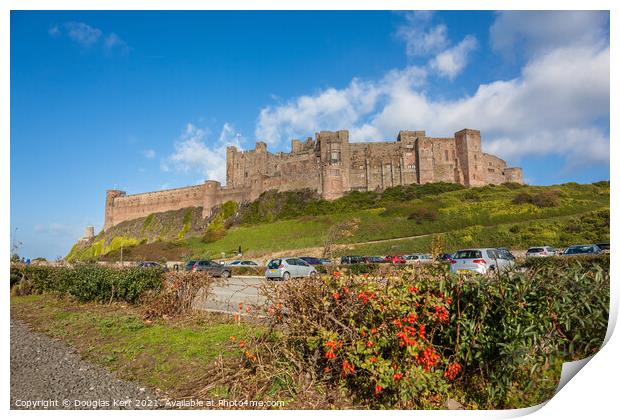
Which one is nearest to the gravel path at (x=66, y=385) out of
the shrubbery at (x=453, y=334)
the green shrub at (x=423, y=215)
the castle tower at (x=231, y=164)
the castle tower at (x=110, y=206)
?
the shrubbery at (x=453, y=334)

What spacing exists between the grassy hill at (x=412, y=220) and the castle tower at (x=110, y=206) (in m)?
18.8

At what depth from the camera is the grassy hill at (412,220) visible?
29234mm

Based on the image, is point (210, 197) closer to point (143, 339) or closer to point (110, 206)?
point (110, 206)

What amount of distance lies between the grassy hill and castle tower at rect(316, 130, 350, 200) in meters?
2.08

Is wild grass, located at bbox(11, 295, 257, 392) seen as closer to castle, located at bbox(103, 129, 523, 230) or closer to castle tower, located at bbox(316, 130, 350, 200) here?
castle tower, located at bbox(316, 130, 350, 200)

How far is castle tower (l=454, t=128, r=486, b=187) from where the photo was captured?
5931cm

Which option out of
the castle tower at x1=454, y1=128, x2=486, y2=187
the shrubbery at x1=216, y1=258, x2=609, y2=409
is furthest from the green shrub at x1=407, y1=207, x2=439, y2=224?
the shrubbery at x1=216, y1=258, x2=609, y2=409

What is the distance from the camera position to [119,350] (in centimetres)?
639

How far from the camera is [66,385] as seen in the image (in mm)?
4789

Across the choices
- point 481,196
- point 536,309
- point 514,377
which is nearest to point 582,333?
point 536,309

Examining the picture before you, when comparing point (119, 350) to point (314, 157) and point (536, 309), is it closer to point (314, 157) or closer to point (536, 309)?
point (536, 309)

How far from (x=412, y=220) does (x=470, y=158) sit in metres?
25.7

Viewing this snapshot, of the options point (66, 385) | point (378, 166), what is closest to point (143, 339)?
point (66, 385)
